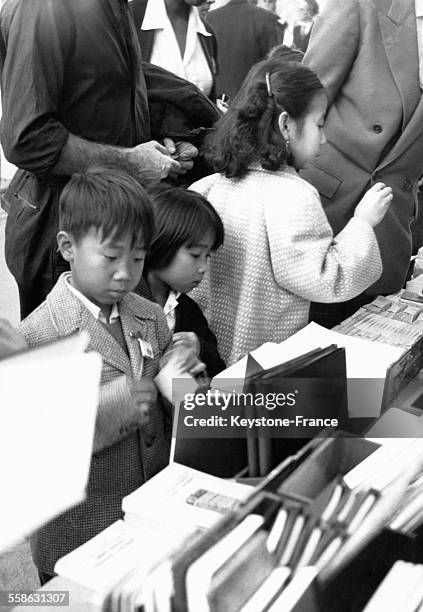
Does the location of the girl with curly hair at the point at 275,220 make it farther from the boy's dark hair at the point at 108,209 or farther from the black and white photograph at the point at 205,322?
the boy's dark hair at the point at 108,209

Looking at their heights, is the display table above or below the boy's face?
below

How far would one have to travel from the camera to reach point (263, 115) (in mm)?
1572

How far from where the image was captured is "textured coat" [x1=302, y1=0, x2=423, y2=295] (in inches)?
76.1

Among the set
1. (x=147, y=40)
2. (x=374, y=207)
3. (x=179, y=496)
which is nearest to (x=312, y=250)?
(x=374, y=207)

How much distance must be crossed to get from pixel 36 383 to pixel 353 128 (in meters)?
1.61

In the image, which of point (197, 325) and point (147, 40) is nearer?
point (197, 325)

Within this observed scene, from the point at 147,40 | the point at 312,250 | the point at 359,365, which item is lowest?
the point at 359,365

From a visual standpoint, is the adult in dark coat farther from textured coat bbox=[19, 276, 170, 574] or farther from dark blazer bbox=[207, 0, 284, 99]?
dark blazer bbox=[207, 0, 284, 99]

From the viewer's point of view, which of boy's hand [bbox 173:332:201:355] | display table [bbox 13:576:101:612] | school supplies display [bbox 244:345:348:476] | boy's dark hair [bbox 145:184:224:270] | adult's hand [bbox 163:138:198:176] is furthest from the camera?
adult's hand [bbox 163:138:198:176]

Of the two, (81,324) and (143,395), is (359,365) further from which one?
(81,324)

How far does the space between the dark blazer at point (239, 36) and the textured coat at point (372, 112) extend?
1773 millimetres

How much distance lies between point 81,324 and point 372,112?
126 cm

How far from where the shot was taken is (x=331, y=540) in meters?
0.73

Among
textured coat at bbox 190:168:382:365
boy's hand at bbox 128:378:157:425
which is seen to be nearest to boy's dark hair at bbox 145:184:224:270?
textured coat at bbox 190:168:382:365
